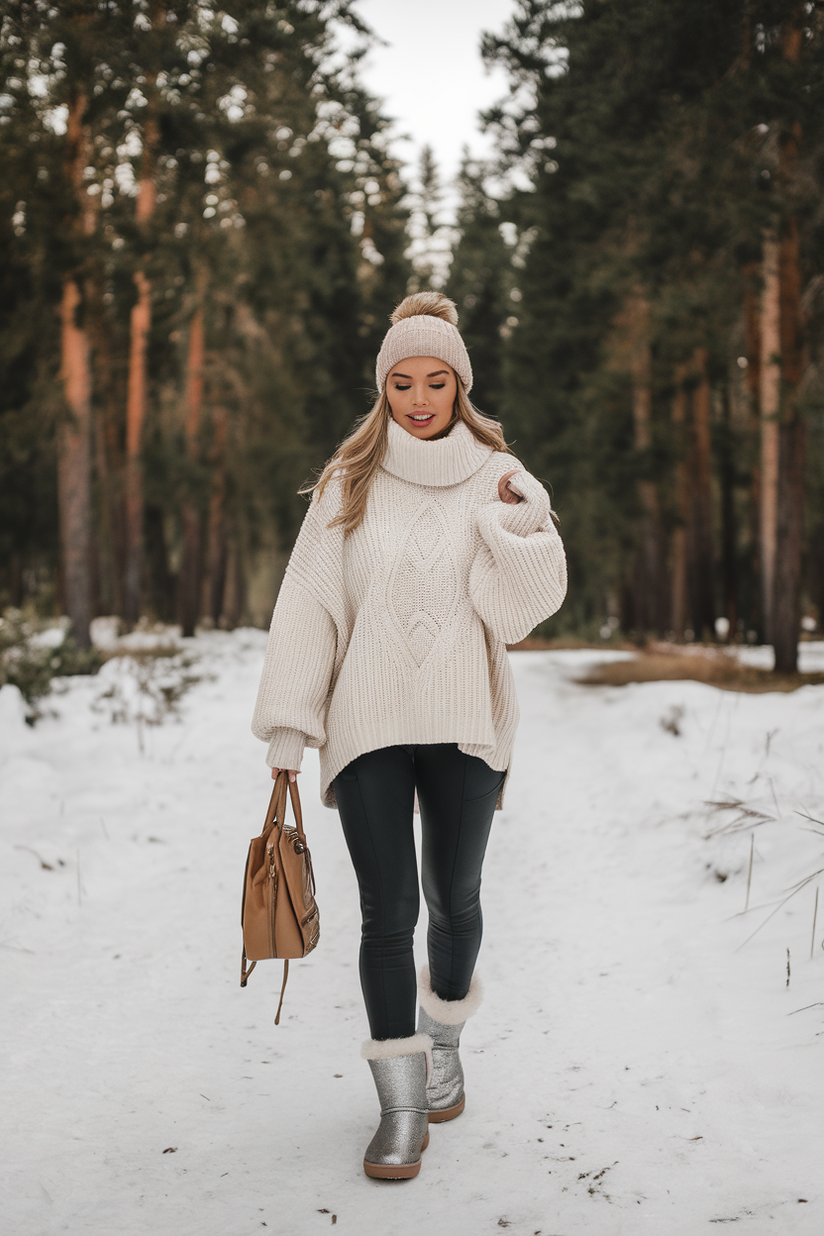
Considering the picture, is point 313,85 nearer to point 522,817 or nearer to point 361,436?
point 522,817

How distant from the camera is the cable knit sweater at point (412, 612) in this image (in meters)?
2.97

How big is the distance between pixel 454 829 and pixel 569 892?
276 cm

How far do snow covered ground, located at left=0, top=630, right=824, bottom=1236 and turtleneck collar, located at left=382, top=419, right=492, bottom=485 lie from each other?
6.77 ft

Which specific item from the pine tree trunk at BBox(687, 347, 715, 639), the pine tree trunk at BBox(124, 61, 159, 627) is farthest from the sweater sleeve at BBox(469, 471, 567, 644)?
the pine tree trunk at BBox(687, 347, 715, 639)

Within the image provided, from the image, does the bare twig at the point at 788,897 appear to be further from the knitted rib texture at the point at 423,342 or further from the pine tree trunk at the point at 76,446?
the pine tree trunk at the point at 76,446

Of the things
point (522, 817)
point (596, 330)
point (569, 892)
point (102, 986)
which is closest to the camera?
point (102, 986)

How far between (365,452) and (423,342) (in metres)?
0.40

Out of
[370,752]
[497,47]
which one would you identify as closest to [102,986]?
[370,752]

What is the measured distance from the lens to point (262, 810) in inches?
285

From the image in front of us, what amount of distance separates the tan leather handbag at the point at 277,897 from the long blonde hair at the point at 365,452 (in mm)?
839

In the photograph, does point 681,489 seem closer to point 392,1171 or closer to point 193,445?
point 193,445

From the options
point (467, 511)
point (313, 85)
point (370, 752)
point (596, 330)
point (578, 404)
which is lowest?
point (370, 752)

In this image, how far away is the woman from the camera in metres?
2.96

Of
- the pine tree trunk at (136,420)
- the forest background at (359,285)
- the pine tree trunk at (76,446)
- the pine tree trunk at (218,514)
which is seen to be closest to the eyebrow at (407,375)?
the forest background at (359,285)
